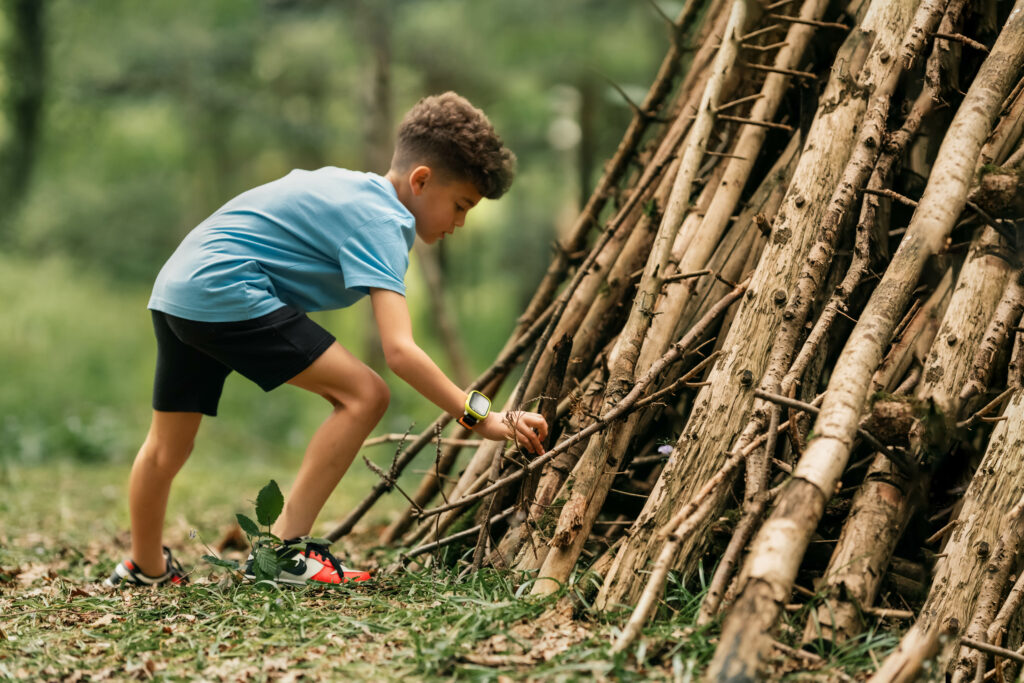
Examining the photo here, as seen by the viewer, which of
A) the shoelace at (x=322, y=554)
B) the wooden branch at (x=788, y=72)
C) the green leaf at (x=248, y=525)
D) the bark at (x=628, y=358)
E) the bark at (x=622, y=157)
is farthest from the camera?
the bark at (x=622, y=157)

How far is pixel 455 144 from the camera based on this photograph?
2309 millimetres

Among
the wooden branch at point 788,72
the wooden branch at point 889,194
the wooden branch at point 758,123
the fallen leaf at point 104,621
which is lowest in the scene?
the fallen leaf at point 104,621

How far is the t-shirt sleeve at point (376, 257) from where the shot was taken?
2047 mm

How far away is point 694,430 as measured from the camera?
2.03 metres

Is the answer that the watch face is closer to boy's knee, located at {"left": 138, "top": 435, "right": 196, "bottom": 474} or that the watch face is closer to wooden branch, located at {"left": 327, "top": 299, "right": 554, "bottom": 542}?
wooden branch, located at {"left": 327, "top": 299, "right": 554, "bottom": 542}

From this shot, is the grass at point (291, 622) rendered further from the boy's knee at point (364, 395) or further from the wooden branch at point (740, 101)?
the wooden branch at point (740, 101)

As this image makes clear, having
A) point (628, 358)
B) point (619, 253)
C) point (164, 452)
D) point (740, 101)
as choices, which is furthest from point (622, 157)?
point (164, 452)

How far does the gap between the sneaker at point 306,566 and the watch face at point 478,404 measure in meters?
0.59

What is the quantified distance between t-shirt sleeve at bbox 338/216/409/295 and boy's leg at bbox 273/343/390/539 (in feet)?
0.74

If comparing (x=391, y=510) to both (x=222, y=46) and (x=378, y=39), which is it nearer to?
(x=378, y=39)

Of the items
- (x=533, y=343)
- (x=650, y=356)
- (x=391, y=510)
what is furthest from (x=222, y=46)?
(x=650, y=356)

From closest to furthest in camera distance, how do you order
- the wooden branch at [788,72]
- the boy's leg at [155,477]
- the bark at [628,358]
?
the bark at [628,358] → the boy's leg at [155,477] → the wooden branch at [788,72]

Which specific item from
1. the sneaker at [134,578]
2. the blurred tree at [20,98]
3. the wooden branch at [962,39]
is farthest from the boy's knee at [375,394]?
the blurred tree at [20,98]

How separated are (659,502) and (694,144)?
3.56 feet
